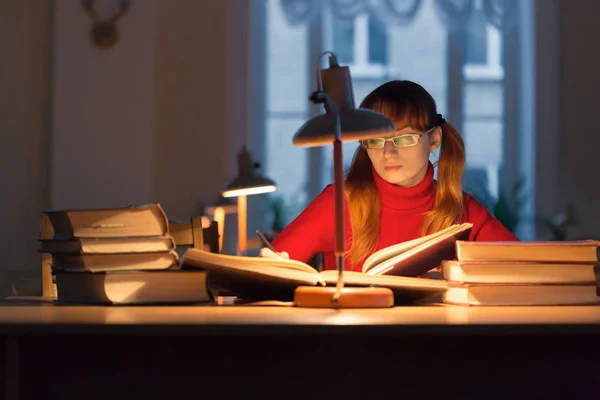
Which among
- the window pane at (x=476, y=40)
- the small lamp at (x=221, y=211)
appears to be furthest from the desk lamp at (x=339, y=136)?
the window pane at (x=476, y=40)

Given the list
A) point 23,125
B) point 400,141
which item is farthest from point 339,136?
point 23,125

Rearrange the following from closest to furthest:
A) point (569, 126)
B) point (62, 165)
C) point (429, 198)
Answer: point (429, 198) < point (62, 165) < point (569, 126)

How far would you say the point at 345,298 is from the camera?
1302 millimetres

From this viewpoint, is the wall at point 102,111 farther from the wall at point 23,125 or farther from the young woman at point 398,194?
the young woman at point 398,194

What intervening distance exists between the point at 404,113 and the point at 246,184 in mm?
896

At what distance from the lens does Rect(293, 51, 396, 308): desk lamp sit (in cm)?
130

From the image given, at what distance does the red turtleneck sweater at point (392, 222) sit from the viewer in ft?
6.34

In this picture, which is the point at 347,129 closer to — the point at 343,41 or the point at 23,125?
the point at 23,125

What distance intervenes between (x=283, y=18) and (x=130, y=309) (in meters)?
3.94

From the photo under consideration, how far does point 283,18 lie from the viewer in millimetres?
4996

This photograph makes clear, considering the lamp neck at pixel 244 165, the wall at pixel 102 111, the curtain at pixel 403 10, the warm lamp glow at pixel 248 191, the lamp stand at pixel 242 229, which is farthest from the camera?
the curtain at pixel 403 10

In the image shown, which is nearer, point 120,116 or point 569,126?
point 120,116
